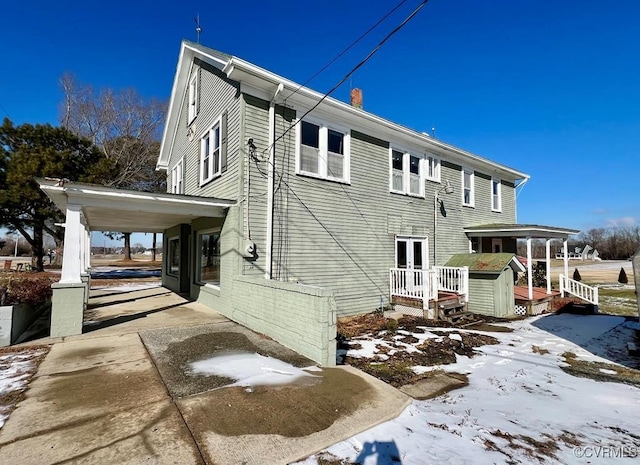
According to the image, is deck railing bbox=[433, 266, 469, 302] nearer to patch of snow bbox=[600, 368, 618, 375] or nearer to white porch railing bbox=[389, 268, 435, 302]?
white porch railing bbox=[389, 268, 435, 302]

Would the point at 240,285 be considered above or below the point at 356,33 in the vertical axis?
below

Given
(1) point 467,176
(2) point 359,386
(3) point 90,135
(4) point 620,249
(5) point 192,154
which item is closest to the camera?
(2) point 359,386

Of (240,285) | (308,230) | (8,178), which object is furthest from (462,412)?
(8,178)

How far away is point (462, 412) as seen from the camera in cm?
380

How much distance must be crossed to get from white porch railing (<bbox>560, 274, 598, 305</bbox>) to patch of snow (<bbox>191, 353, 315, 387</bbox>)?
39.9 feet

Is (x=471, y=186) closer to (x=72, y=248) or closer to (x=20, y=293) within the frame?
(x=72, y=248)

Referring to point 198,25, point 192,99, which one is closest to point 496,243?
point 192,99

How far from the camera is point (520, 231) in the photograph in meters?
12.5

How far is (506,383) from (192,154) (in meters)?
11.1

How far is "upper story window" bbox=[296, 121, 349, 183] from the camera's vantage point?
355 inches

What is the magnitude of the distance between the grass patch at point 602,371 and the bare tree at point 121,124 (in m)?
26.5

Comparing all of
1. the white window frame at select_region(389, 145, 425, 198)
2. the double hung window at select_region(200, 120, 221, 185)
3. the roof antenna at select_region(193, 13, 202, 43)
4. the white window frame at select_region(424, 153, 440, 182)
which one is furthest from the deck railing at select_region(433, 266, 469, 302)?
the roof antenna at select_region(193, 13, 202, 43)

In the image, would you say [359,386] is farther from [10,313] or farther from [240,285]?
[10,313]

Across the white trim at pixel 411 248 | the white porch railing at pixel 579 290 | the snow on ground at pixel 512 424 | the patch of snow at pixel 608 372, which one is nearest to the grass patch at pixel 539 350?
the snow on ground at pixel 512 424
